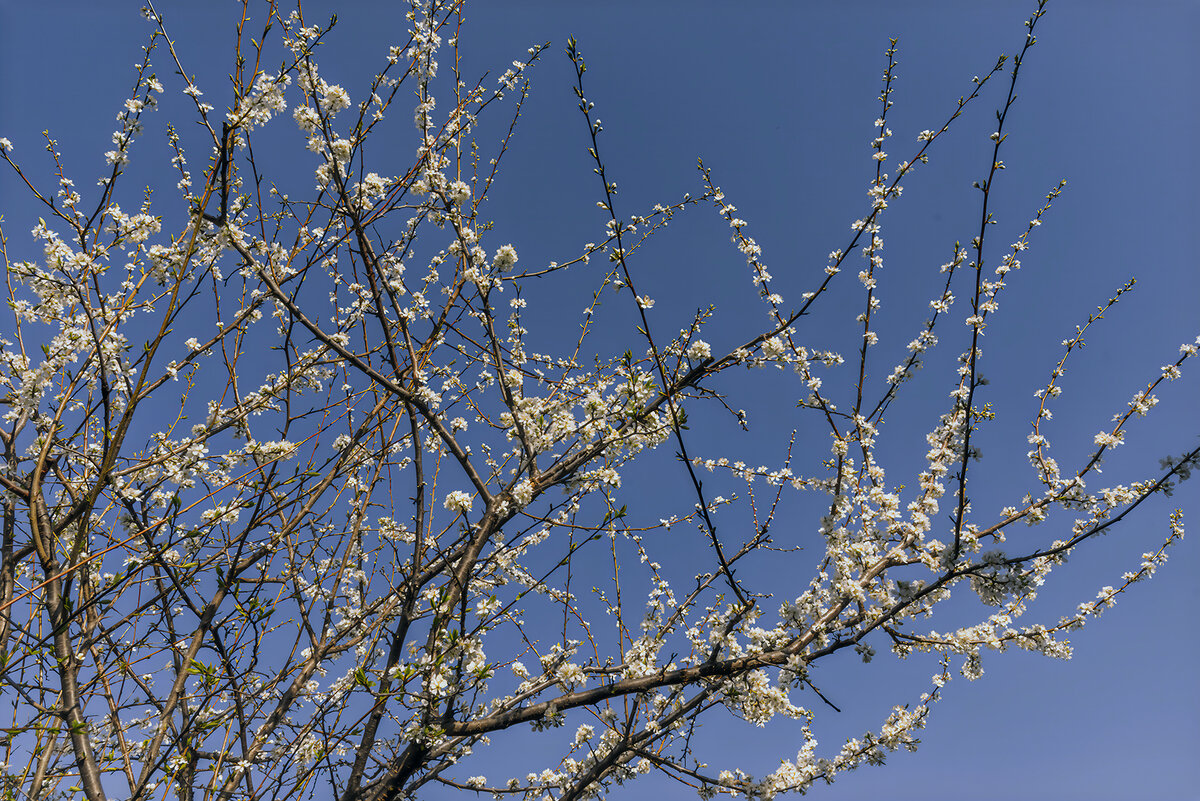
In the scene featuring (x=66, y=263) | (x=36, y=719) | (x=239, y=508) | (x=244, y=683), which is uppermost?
(x=66, y=263)

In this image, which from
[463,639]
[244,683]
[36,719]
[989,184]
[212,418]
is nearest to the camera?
[989,184]

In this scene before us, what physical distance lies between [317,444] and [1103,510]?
15.1 ft

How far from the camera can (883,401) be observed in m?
3.98

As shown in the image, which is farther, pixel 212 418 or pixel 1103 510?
pixel 212 418

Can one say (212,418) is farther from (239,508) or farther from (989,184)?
(989,184)

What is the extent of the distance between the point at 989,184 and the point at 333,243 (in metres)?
3.45

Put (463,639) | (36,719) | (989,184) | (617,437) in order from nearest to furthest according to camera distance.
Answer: (989,184) < (36,719) < (463,639) < (617,437)

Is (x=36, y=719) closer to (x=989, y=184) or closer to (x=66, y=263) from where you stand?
(x=66, y=263)

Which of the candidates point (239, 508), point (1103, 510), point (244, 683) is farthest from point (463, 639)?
point (1103, 510)

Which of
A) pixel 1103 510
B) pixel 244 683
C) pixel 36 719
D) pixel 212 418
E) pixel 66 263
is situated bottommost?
pixel 36 719

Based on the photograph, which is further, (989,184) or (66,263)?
(66,263)

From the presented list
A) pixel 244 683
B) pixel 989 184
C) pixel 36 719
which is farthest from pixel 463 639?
pixel 989 184

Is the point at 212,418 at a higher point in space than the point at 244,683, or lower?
higher

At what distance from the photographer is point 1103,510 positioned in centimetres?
350
